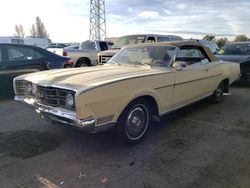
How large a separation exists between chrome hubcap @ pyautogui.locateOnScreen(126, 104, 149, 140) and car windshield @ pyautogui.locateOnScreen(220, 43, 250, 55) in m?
7.08

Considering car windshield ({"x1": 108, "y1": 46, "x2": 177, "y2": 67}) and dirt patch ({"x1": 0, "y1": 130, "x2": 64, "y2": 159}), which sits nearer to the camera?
dirt patch ({"x1": 0, "y1": 130, "x2": 64, "y2": 159})

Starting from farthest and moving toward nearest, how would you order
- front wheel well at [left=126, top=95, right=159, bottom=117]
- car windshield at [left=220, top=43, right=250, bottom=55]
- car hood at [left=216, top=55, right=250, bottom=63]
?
car windshield at [left=220, top=43, right=250, bottom=55], car hood at [left=216, top=55, right=250, bottom=63], front wheel well at [left=126, top=95, right=159, bottom=117]

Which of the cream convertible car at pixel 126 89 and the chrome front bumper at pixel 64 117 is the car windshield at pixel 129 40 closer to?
the cream convertible car at pixel 126 89

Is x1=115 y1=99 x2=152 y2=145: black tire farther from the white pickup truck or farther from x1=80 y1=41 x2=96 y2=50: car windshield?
x1=80 y1=41 x2=96 y2=50: car windshield

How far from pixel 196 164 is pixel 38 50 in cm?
592

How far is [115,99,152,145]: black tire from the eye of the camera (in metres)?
3.81

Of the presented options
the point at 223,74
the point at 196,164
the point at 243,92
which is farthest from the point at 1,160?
the point at 243,92

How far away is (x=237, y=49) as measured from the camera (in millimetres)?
10102

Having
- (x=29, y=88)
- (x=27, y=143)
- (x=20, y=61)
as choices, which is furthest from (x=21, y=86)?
(x=20, y=61)

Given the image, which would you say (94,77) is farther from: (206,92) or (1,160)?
(206,92)

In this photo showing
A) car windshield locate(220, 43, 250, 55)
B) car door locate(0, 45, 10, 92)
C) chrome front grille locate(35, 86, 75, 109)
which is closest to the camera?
chrome front grille locate(35, 86, 75, 109)

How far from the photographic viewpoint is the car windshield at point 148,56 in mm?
4779

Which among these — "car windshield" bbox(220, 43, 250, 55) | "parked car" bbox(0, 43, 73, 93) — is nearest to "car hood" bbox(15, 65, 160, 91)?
"parked car" bbox(0, 43, 73, 93)

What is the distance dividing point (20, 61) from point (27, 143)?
3.80 m
